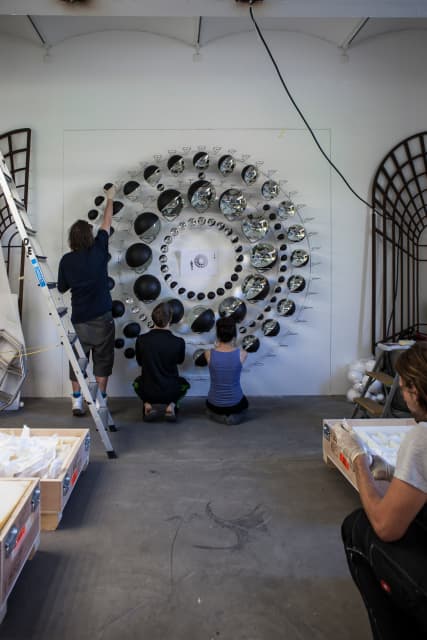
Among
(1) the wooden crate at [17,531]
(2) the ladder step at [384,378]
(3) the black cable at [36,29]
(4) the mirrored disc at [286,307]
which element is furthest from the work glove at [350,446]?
(3) the black cable at [36,29]

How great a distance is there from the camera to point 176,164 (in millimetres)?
4234

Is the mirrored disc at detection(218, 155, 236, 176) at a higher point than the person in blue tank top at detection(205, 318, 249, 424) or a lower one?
higher

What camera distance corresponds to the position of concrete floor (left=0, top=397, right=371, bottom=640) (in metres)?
1.54

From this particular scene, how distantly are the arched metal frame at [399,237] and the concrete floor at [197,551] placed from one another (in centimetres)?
187

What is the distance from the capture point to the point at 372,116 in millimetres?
4453

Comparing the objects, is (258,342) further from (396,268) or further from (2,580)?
(2,580)

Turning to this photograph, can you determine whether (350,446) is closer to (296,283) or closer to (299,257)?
(296,283)

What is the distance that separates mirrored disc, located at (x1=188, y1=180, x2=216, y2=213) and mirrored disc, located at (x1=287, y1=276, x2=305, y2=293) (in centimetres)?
109

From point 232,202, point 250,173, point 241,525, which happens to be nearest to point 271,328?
point 232,202

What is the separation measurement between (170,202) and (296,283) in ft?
4.65

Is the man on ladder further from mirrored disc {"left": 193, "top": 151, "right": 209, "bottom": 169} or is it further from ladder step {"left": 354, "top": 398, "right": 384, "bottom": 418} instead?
ladder step {"left": 354, "top": 398, "right": 384, "bottom": 418}

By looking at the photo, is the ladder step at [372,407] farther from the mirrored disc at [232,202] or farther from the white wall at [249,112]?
the mirrored disc at [232,202]

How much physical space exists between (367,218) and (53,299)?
3.15 metres

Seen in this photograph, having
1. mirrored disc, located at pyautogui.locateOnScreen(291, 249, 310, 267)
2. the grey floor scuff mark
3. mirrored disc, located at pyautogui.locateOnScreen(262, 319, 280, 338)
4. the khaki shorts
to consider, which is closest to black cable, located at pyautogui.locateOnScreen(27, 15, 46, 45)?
the khaki shorts
